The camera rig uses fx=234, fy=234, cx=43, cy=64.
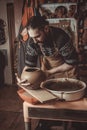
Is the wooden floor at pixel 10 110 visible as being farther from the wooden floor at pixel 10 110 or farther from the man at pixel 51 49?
the man at pixel 51 49

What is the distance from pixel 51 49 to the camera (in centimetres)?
306

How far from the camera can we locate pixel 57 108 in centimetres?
233

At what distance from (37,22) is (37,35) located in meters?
0.17

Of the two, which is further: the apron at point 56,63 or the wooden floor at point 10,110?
the wooden floor at point 10,110

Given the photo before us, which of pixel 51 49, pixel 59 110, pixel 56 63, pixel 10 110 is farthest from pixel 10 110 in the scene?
pixel 59 110

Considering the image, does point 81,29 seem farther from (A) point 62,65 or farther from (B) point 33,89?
(B) point 33,89

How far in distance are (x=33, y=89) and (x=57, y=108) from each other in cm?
36

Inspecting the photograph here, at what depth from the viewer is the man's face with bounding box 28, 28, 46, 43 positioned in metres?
3.03

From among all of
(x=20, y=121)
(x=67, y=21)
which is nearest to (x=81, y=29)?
(x=67, y=21)

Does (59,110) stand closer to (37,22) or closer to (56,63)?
(56,63)

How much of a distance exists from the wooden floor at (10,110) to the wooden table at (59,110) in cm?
94

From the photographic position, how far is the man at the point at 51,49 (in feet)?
9.91

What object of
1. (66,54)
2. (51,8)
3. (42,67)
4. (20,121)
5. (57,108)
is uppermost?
(51,8)

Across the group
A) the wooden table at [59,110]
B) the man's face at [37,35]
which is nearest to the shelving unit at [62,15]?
the man's face at [37,35]
